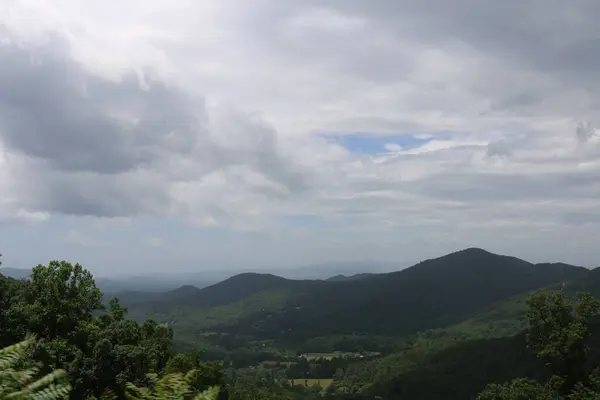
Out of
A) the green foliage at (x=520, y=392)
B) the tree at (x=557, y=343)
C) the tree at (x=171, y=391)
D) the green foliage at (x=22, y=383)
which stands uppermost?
the green foliage at (x=22, y=383)

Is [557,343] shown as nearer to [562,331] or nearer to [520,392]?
[562,331]

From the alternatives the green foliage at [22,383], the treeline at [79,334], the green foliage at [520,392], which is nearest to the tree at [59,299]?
the treeline at [79,334]

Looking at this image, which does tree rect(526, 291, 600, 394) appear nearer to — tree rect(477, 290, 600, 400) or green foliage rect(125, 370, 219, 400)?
tree rect(477, 290, 600, 400)

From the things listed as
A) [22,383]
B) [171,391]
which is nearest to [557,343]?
[171,391]

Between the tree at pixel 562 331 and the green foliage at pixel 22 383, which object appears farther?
the tree at pixel 562 331

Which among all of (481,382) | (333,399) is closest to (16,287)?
(333,399)

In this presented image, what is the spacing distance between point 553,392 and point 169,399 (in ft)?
133

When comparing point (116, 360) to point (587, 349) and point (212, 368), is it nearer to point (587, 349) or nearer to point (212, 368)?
point (212, 368)

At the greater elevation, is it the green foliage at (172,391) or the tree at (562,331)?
the green foliage at (172,391)

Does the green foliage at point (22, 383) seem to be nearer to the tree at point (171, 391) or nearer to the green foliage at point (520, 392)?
the tree at point (171, 391)

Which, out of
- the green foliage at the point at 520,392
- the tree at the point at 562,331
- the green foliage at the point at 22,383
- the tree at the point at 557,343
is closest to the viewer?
the green foliage at the point at 22,383

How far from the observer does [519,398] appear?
39.2 metres

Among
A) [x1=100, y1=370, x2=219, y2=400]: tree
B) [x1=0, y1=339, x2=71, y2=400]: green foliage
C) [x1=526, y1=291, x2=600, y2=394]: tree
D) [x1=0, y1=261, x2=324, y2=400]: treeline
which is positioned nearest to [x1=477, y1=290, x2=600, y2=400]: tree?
[x1=526, y1=291, x2=600, y2=394]: tree

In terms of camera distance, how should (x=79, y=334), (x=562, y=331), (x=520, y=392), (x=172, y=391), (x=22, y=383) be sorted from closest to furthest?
(x=22, y=383)
(x=172, y=391)
(x=520, y=392)
(x=562, y=331)
(x=79, y=334)
